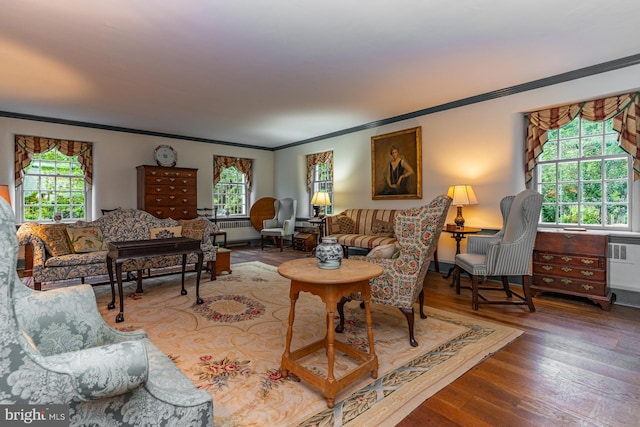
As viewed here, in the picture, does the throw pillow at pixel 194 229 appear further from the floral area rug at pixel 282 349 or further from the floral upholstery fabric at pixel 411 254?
the floral upholstery fabric at pixel 411 254

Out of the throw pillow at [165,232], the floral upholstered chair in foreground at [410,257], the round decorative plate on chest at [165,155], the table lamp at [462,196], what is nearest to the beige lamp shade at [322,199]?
the table lamp at [462,196]

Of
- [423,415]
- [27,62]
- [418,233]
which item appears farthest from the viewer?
[27,62]

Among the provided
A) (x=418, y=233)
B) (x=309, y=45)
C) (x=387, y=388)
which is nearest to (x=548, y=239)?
(x=418, y=233)

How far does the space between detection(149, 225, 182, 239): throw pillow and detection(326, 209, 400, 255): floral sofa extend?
8.45ft

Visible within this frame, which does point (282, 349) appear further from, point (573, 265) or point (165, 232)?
point (573, 265)

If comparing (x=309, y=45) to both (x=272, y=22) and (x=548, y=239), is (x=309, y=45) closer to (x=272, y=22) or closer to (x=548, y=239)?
(x=272, y=22)

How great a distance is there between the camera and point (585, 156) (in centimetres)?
385

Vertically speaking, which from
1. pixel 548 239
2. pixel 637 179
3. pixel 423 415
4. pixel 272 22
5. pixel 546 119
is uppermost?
pixel 272 22

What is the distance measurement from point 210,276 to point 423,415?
3.66 m

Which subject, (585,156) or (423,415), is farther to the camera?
(585,156)

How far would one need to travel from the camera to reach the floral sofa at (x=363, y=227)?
17.1ft

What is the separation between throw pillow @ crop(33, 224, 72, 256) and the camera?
3625 mm

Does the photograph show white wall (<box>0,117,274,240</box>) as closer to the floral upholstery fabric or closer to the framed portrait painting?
the framed portrait painting

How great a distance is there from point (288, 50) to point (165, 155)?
453 centimetres
